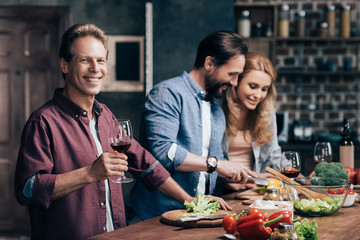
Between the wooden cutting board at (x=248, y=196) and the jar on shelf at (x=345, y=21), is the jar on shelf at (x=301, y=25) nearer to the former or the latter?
the jar on shelf at (x=345, y=21)

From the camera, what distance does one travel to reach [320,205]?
1925mm

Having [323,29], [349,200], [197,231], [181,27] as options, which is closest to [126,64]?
[181,27]

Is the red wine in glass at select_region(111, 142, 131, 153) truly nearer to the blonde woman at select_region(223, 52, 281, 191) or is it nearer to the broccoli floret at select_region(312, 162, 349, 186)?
the broccoli floret at select_region(312, 162, 349, 186)

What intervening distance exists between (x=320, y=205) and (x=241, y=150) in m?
1.01

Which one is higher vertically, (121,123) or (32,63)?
(32,63)

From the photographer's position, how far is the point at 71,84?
190 centimetres

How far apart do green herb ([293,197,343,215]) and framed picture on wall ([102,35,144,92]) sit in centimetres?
334

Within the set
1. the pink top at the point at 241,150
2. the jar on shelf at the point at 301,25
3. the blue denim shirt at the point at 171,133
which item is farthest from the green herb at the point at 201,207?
the jar on shelf at the point at 301,25

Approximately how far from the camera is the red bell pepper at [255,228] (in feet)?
4.76

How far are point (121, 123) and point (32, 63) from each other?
3.71 m

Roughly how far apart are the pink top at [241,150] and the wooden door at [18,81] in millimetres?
2856

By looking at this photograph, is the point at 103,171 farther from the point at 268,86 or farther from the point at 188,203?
the point at 268,86

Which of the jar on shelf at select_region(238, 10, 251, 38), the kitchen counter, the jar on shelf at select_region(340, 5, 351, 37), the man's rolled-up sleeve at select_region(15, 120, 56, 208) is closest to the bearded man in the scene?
the man's rolled-up sleeve at select_region(15, 120, 56, 208)

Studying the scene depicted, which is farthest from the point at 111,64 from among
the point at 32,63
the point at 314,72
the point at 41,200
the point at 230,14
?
the point at 41,200
